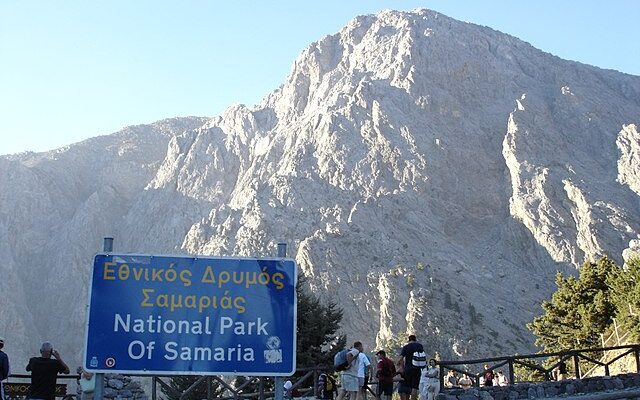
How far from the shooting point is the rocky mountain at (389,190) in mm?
81250

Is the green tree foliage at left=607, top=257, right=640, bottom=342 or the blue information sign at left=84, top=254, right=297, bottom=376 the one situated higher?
the green tree foliage at left=607, top=257, right=640, bottom=342

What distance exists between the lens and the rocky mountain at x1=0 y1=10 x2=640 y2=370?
8125 cm

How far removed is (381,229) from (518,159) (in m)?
23.1

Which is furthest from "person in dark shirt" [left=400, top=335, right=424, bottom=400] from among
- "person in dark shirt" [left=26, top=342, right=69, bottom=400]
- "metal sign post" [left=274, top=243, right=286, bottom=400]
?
"metal sign post" [left=274, top=243, right=286, bottom=400]

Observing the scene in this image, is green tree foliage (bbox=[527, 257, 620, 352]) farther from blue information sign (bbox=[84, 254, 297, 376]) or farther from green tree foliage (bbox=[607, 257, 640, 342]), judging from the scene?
blue information sign (bbox=[84, 254, 297, 376])

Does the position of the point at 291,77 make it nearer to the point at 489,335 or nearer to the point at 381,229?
the point at 381,229

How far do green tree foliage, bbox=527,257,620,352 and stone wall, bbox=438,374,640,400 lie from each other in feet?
75.9

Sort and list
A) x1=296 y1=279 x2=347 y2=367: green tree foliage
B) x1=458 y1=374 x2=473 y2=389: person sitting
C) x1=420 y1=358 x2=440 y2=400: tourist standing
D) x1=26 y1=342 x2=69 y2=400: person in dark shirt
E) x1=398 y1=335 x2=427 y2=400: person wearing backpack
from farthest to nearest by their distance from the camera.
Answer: x1=296 y1=279 x2=347 y2=367: green tree foliage < x1=458 y1=374 x2=473 y2=389: person sitting < x1=420 y1=358 x2=440 y2=400: tourist standing < x1=398 y1=335 x2=427 y2=400: person wearing backpack < x1=26 y1=342 x2=69 y2=400: person in dark shirt

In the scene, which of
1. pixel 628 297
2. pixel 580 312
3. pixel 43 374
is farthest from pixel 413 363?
pixel 580 312

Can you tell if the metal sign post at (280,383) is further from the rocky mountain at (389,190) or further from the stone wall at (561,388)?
the rocky mountain at (389,190)

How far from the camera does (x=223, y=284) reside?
514 cm

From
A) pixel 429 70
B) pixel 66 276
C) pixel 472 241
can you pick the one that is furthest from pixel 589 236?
pixel 66 276

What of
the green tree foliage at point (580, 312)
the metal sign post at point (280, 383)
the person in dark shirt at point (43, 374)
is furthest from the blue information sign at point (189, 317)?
the green tree foliage at point (580, 312)

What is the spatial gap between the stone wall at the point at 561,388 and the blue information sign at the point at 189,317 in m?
11.9
